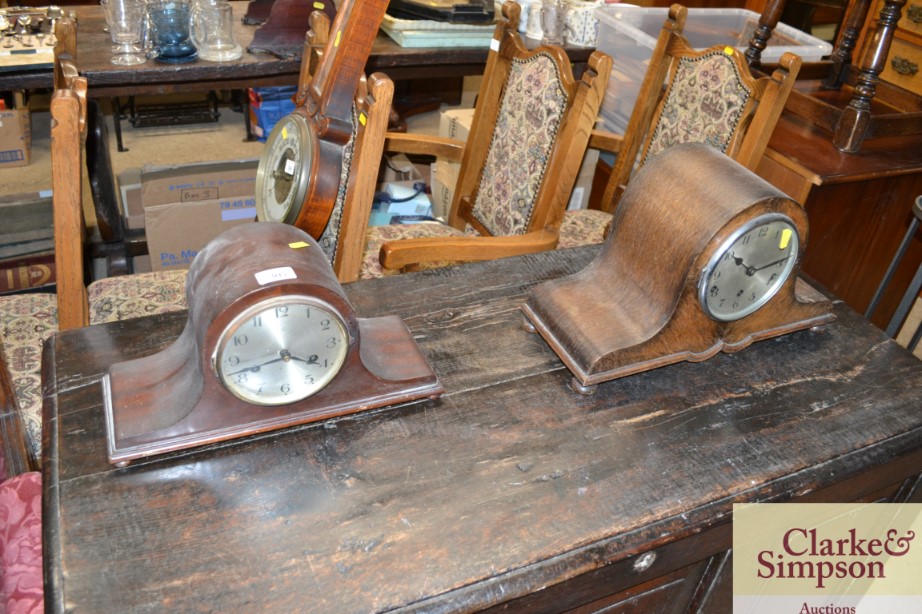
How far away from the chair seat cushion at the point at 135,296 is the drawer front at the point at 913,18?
352 cm

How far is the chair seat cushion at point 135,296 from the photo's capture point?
182 cm

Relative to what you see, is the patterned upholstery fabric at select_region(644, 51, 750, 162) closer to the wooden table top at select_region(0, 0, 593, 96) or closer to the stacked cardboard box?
the wooden table top at select_region(0, 0, 593, 96)

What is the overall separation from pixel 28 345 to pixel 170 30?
1156 mm

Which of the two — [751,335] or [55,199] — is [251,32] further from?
[751,335]

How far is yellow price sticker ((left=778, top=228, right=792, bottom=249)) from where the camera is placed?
121cm

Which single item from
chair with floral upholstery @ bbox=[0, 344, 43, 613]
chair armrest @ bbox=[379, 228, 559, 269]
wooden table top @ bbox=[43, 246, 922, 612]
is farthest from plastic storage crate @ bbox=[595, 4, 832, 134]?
chair with floral upholstery @ bbox=[0, 344, 43, 613]

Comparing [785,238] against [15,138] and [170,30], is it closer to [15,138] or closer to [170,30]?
[170,30]

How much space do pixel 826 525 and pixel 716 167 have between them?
2.18 feet

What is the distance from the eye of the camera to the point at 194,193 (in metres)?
2.57

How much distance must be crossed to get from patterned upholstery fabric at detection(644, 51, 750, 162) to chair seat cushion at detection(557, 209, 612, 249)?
256 millimetres

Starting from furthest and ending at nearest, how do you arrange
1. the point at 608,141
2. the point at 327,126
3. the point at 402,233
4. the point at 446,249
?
the point at 608,141, the point at 402,233, the point at 446,249, the point at 327,126

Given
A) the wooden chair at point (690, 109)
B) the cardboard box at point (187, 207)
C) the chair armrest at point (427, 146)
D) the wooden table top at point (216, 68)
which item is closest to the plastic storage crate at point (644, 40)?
the wooden table top at point (216, 68)

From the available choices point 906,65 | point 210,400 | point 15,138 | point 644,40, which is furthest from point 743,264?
point 15,138

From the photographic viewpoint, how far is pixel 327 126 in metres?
1.61
